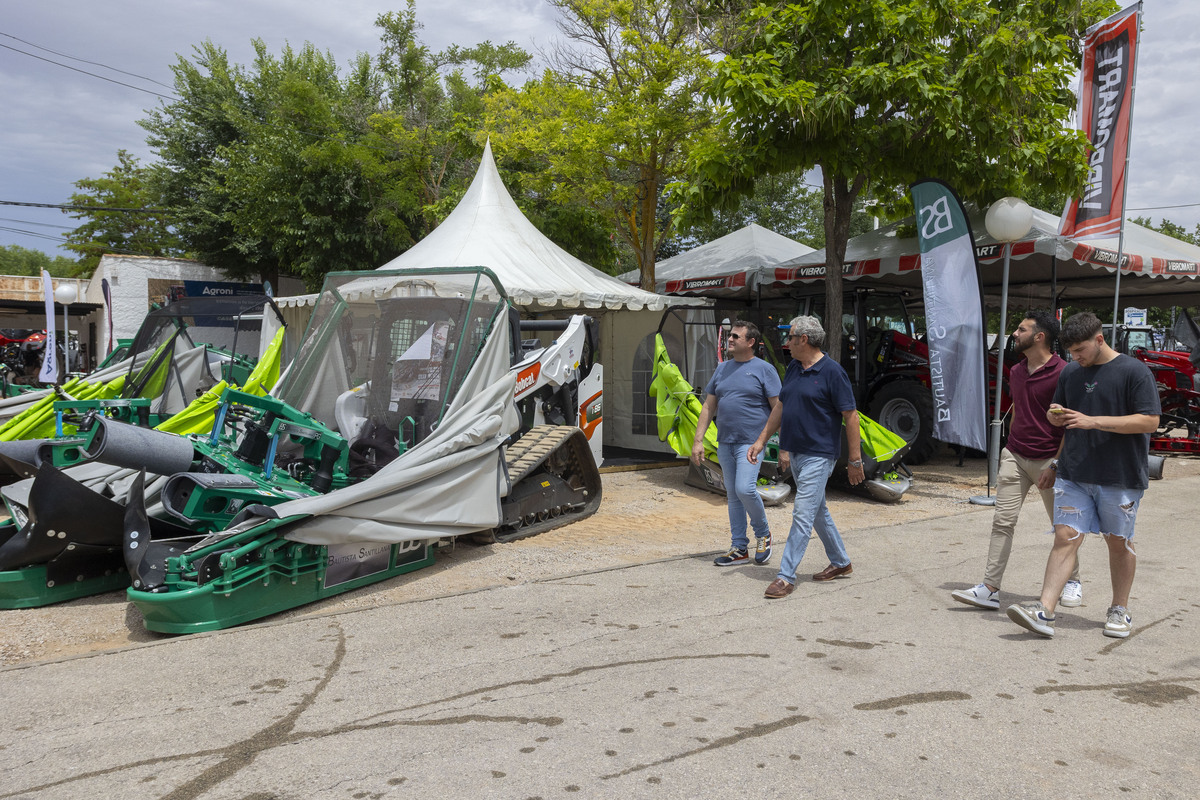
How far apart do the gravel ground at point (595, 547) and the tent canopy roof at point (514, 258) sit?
2417 mm

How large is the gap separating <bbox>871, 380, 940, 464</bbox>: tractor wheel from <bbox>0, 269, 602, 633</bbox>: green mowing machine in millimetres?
5843

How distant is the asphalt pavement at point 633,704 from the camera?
2.91m

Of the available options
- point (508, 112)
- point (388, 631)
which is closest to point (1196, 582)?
point (388, 631)

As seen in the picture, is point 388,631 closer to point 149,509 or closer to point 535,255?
point 149,509

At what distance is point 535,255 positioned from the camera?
12422 millimetres

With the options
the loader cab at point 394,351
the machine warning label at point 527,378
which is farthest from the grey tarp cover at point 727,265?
the loader cab at point 394,351

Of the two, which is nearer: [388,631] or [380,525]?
Result: [388,631]

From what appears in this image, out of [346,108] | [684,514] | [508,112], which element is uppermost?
[346,108]

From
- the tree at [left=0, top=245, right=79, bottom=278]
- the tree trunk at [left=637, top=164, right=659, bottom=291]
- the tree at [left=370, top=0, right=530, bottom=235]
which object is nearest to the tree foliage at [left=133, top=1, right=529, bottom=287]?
the tree at [left=370, top=0, right=530, bottom=235]

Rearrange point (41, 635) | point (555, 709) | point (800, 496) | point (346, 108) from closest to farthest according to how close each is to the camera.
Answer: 1. point (555, 709)
2. point (41, 635)
3. point (800, 496)
4. point (346, 108)

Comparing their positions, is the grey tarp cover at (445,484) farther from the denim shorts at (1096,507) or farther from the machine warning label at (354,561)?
the denim shorts at (1096,507)

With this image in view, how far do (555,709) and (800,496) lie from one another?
2.44 meters

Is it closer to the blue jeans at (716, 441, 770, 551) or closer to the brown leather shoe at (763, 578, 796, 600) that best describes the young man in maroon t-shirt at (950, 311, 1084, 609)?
the brown leather shoe at (763, 578, 796, 600)

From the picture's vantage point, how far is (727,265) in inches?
605
